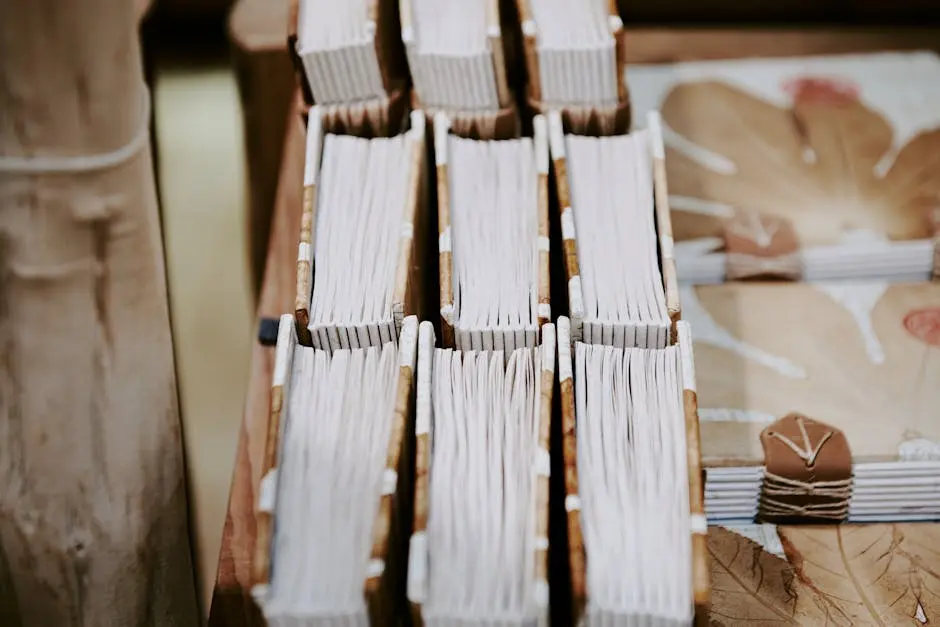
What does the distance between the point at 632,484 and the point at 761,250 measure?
53cm

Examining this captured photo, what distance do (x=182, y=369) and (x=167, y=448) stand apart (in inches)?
35.6

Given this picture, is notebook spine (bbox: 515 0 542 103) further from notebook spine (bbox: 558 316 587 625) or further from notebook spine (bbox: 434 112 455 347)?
notebook spine (bbox: 558 316 587 625)

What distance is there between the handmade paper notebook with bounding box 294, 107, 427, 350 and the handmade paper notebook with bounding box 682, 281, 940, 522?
375 mm

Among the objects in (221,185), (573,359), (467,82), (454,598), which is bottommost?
(454,598)

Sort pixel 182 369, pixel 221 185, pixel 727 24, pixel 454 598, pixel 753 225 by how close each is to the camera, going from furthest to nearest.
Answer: pixel 221 185
pixel 182 369
pixel 727 24
pixel 753 225
pixel 454 598

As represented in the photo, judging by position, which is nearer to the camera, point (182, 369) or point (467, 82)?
point (467, 82)

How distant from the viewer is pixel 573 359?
962 millimetres

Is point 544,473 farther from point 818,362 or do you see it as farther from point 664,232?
point 818,362

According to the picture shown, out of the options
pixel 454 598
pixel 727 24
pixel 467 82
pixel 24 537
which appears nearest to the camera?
pixel 454 598

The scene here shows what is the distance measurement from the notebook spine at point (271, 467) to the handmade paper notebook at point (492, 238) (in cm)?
15

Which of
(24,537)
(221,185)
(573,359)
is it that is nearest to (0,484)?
(24,537)

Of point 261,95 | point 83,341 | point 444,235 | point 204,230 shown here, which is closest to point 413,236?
point 444,235

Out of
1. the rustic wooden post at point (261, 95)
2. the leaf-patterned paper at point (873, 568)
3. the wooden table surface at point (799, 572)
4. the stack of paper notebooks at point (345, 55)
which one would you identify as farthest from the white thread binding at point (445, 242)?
the rustic wooden post at point (261, 95)

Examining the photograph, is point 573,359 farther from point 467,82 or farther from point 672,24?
point 672,24
